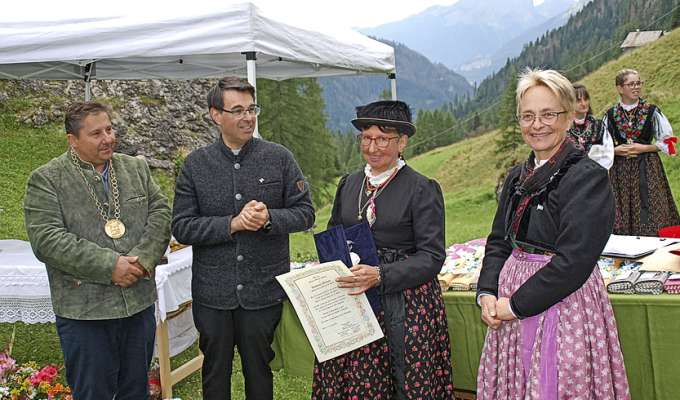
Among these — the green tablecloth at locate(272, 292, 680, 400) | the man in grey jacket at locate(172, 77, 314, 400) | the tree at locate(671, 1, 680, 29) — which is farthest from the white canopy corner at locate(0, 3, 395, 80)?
the tree at locate(671, 1, 680, 29)

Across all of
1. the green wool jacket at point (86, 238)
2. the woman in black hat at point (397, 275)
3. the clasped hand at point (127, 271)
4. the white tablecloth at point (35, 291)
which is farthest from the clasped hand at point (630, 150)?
the clasped hand at point (127, 271)

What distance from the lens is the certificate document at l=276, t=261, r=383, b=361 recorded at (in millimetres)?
2334

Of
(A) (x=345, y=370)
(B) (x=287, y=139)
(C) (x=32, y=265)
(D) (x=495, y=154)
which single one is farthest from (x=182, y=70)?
(D) (x=495, y=154)

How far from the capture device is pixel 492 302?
215cm

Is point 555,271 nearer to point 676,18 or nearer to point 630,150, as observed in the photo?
point 630,150

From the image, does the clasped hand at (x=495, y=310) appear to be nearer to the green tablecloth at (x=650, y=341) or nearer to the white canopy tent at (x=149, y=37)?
the green tablecloth at (x=650, y=341)

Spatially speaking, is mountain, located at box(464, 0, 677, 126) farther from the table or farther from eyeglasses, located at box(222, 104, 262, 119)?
eyeglasses, located at box(222, 104, 262, 119)

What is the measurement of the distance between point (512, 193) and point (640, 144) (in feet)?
12.4

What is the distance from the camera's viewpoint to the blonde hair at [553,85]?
1924 mm

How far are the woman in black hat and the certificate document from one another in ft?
0.22

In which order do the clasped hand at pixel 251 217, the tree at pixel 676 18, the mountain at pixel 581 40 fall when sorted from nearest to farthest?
the clasped hand at pixel 251 217 < the tree at pixel 676 18 < the mountain at pixel 581 40

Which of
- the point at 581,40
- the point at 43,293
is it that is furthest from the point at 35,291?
the point at 581,40

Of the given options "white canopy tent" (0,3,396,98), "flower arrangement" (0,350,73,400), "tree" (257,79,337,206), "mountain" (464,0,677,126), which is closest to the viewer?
"flower arrangement" (0,350,73,400)

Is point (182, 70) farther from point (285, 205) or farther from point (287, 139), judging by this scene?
point (287, 139)
